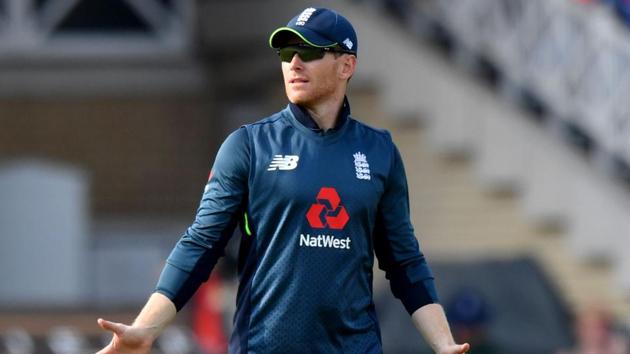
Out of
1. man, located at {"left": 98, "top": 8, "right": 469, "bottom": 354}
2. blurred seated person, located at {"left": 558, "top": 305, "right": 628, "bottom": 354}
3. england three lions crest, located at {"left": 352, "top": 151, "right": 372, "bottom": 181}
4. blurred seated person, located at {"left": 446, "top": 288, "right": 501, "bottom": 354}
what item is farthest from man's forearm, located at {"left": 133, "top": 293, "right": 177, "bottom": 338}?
blurred seated person, located at {"left": 558, "top": 305, "right": 628, "bottom": 354}

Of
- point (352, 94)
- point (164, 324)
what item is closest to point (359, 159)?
point (164, 324)

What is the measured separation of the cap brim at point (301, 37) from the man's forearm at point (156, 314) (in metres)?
0.88

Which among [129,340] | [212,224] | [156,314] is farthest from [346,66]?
A: [129,340]

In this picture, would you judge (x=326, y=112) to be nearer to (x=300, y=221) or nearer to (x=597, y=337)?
(x=300, y=221)

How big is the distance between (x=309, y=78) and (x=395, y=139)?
40.5ft

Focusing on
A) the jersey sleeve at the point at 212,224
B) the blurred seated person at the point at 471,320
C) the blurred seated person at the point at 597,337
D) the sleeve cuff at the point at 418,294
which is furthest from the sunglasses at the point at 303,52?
the blurred seated person at the point at 597,337

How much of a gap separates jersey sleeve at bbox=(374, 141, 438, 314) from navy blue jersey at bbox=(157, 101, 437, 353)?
6 centimetres

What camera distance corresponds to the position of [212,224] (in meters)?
6.47

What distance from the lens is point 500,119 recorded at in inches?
701

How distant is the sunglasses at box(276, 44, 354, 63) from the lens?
21.4ft

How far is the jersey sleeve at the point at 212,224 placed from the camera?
6426mm

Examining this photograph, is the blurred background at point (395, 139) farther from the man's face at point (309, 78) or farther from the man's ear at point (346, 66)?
the man's face at point (309, 78)

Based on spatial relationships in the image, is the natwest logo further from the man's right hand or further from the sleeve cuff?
the man's right hand

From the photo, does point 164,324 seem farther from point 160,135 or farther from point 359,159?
point 160,135
